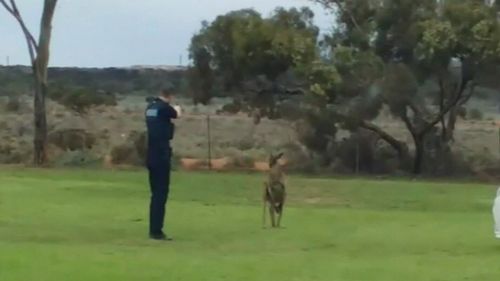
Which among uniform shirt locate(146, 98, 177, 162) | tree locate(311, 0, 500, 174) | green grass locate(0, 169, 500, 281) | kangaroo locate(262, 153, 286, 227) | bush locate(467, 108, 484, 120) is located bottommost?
green grass locate(0, 169, 500, 281)

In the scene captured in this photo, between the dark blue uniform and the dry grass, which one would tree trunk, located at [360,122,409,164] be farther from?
the dark blue uniform

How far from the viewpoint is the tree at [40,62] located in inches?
1843

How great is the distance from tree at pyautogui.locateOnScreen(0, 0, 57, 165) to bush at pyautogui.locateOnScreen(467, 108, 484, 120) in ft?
63.3

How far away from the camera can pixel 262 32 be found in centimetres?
4544

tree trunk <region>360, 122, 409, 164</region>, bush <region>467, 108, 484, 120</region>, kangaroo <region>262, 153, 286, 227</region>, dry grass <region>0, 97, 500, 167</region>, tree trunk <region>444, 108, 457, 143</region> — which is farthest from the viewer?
bush <region>467, 108, 484, 120</region>

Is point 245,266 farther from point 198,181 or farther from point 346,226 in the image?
point 198,181

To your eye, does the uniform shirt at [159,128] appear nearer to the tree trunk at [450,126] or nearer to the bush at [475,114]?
the tree trunk at [450,126]

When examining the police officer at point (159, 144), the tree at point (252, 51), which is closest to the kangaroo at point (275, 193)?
the police officer at point (159, 144)

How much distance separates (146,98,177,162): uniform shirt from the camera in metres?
18.3

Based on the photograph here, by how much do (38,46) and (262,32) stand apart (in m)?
7.84

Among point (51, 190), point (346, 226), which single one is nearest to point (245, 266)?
point (346, 226)

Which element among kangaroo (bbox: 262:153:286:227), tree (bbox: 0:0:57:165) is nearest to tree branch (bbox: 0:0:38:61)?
tree (bbox: 0:0:57:165)

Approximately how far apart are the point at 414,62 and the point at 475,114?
53.1 ft

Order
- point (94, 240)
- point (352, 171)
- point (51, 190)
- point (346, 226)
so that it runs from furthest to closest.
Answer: point (352, 171) → point (51, 190) → point (346, 226) → point (94, 240)
